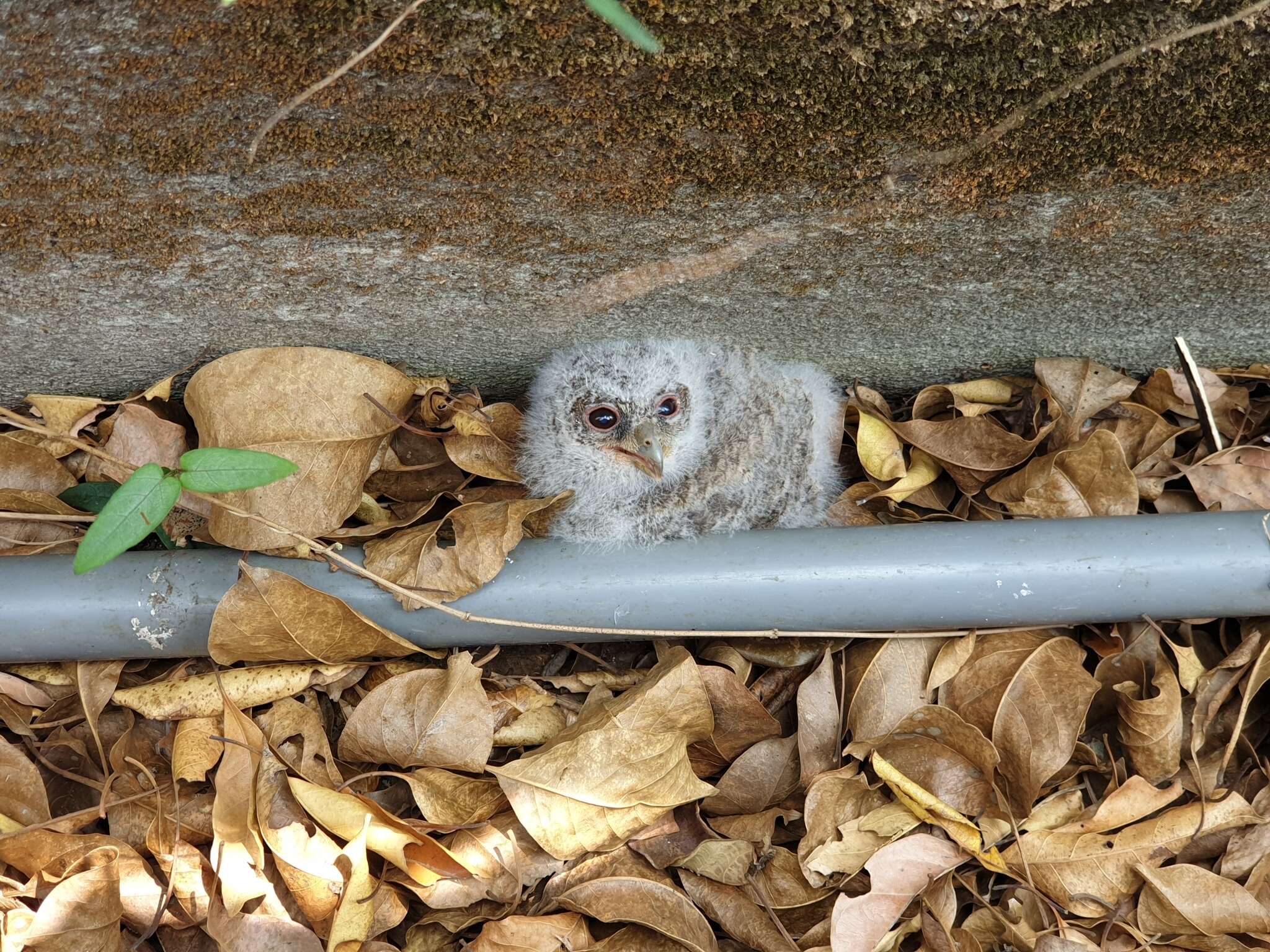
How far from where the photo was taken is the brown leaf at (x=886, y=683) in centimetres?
199

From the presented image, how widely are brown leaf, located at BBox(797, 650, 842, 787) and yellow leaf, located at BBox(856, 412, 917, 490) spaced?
1.58 feet

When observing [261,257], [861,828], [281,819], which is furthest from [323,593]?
[861,828]

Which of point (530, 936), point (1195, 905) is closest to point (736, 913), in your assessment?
point (530, 936)


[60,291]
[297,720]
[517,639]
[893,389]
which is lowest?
[297,720]

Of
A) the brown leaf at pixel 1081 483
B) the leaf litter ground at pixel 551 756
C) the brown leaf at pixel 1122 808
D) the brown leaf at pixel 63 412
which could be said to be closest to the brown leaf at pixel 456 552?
the leaf litter ground at pixel 551 756

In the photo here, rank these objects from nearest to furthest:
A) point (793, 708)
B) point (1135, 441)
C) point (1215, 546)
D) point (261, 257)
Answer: point (261, 257), point (1215, 546), point (793, 708), point (1135, 441)

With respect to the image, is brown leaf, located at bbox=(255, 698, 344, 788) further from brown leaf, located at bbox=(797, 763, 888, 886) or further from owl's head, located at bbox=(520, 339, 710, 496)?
brown leaf, located at bbox=(797, 763, 888, 886)

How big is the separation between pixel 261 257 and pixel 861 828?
5.20 ft

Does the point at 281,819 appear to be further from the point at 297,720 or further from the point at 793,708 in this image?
the point at 793,708

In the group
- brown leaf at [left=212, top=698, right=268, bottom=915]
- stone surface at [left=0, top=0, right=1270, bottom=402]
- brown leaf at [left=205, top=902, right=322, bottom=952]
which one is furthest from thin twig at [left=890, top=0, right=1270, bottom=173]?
brown leaf at [left=205, top=902, right=322, bottom=952]

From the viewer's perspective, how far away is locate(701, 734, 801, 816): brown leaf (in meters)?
1.99

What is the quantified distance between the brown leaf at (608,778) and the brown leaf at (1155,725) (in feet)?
2.87

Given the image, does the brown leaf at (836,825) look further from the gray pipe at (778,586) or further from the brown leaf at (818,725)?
the gray pipe at (778,586)

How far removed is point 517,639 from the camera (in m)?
2.02
